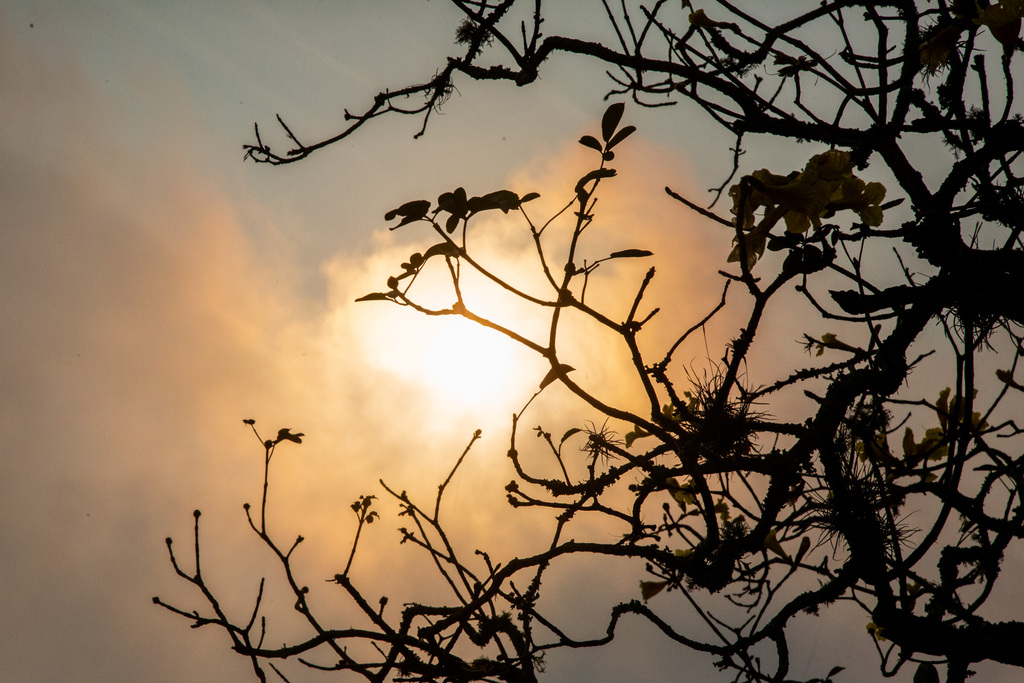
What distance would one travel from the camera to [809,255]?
1.17 meters

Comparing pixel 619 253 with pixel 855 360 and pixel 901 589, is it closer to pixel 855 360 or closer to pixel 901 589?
pixel 855 360

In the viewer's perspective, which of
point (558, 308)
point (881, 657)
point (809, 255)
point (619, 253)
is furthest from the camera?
point (881, 657)

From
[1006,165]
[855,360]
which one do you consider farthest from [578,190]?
[1006,165]

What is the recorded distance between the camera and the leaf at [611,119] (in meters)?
1.62

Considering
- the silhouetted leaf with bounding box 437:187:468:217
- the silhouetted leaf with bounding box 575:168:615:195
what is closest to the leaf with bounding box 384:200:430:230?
the silhouetted leaf with bounding box 437:187:468:217

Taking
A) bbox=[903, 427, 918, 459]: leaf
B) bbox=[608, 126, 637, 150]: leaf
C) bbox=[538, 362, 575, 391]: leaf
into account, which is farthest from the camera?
bbox=[903, 427, 918, 459]: leaf

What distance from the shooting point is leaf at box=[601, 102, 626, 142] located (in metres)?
1.62

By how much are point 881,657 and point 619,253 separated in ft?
6.40

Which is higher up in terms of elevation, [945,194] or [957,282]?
[945,194]

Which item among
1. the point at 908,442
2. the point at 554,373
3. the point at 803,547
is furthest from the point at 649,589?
the point at 554,373

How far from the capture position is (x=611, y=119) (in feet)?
5.32

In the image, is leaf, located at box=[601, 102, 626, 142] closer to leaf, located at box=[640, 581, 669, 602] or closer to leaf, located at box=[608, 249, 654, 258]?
leaf, located at box=[608, 249, 654, 258]

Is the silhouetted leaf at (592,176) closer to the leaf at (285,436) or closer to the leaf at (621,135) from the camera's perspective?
the leaf at (621,135)

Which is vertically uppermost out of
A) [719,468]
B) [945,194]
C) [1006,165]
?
[945,194]
